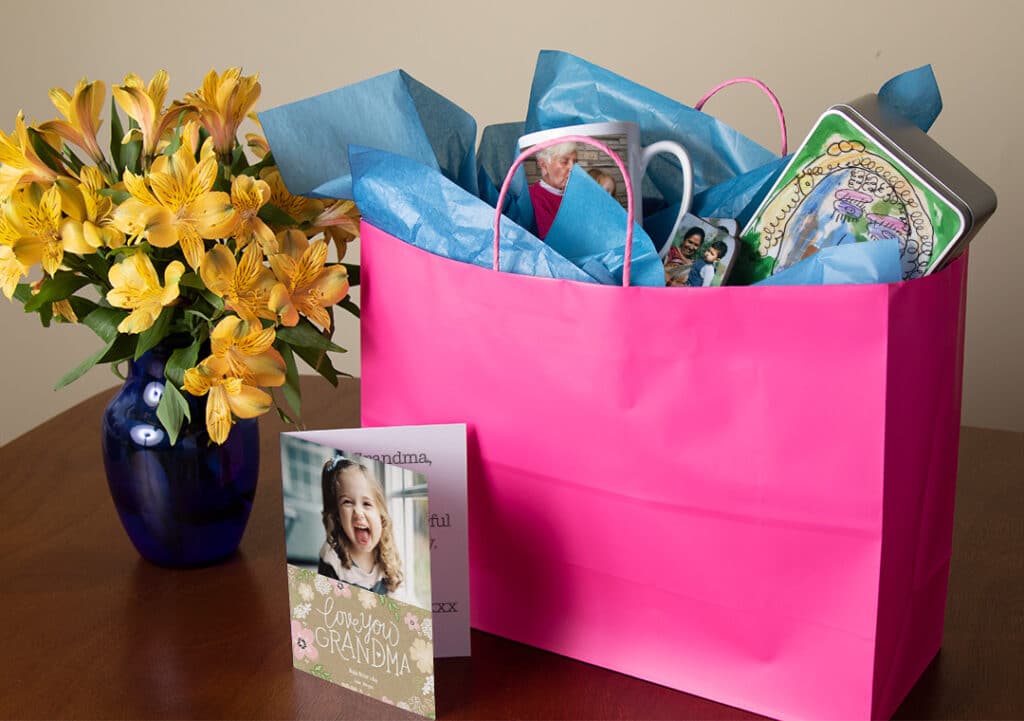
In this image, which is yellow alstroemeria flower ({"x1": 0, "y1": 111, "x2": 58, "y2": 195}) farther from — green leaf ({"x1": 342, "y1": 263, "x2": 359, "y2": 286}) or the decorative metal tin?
the decorative metal tin

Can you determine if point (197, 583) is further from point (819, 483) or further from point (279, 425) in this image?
point (819, 483)

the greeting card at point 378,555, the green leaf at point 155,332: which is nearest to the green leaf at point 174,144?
the green leaf at point 155,332

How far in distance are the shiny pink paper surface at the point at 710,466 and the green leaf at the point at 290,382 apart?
0.32 feet

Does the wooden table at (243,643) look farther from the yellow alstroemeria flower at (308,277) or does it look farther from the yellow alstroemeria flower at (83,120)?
the yellow alstroemeria flower at (83,120)

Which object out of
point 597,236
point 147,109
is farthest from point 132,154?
point 597,236

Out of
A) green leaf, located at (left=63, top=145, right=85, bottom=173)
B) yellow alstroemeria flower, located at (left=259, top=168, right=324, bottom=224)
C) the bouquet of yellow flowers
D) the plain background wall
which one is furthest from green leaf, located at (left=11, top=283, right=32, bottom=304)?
the plain background wall

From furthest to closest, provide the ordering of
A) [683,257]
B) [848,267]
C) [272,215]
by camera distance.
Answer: [272,215] < [683,257] < [848,267]

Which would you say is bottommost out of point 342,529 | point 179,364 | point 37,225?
point 342,529

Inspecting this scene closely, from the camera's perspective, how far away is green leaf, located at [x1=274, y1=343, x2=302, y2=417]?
0.82 metres

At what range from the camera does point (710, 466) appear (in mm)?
660

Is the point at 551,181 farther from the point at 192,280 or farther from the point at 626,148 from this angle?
the point at 192,280

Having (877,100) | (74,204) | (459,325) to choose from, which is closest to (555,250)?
(459,325)

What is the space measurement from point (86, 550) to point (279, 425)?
0.30m

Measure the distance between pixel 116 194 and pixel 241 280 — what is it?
121mm
